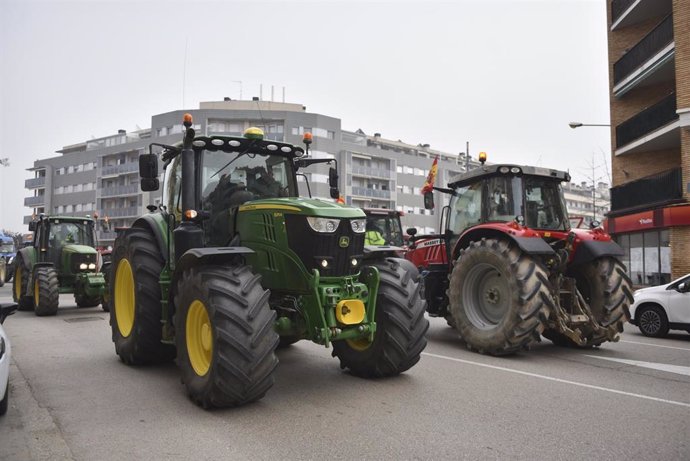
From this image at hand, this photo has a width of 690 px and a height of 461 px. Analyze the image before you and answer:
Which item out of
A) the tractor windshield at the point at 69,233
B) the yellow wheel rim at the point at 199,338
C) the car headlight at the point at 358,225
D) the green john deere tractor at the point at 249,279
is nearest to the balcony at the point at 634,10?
the green john deere tractor at the point at 249,279

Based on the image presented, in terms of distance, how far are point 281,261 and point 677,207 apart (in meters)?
18.4

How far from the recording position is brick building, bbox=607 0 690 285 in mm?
18641

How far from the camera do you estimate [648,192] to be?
21312 millimetres

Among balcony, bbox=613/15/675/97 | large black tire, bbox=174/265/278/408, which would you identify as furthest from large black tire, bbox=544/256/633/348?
balcony, bbox=613/15/675/97

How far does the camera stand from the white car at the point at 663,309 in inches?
400

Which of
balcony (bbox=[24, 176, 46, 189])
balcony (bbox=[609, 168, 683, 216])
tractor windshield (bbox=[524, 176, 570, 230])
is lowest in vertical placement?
tractor windshield (bbox=[524, 176, 570, 230])

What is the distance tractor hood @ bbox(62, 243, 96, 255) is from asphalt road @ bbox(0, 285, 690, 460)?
6.45 metres

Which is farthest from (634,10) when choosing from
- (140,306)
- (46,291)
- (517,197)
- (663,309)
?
(46,291)

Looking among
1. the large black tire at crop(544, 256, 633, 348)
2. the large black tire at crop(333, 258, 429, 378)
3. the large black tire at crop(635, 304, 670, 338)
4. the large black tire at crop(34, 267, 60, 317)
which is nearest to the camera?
the large black tire at crop(333, 258, 429, 378)

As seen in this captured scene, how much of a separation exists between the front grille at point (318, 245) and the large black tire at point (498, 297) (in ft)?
10.9

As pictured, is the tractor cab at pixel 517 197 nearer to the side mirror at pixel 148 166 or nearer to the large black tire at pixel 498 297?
the large black tire at pixel 498 297

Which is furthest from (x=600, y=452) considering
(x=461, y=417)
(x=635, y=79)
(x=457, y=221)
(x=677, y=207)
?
(x=635, y=79)

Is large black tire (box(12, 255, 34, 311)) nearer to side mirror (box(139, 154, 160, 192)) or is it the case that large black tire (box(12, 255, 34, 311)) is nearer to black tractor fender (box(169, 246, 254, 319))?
side mirror (box(139, 154, 160, 192))

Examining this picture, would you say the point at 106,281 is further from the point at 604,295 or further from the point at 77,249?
the point at 604,295
